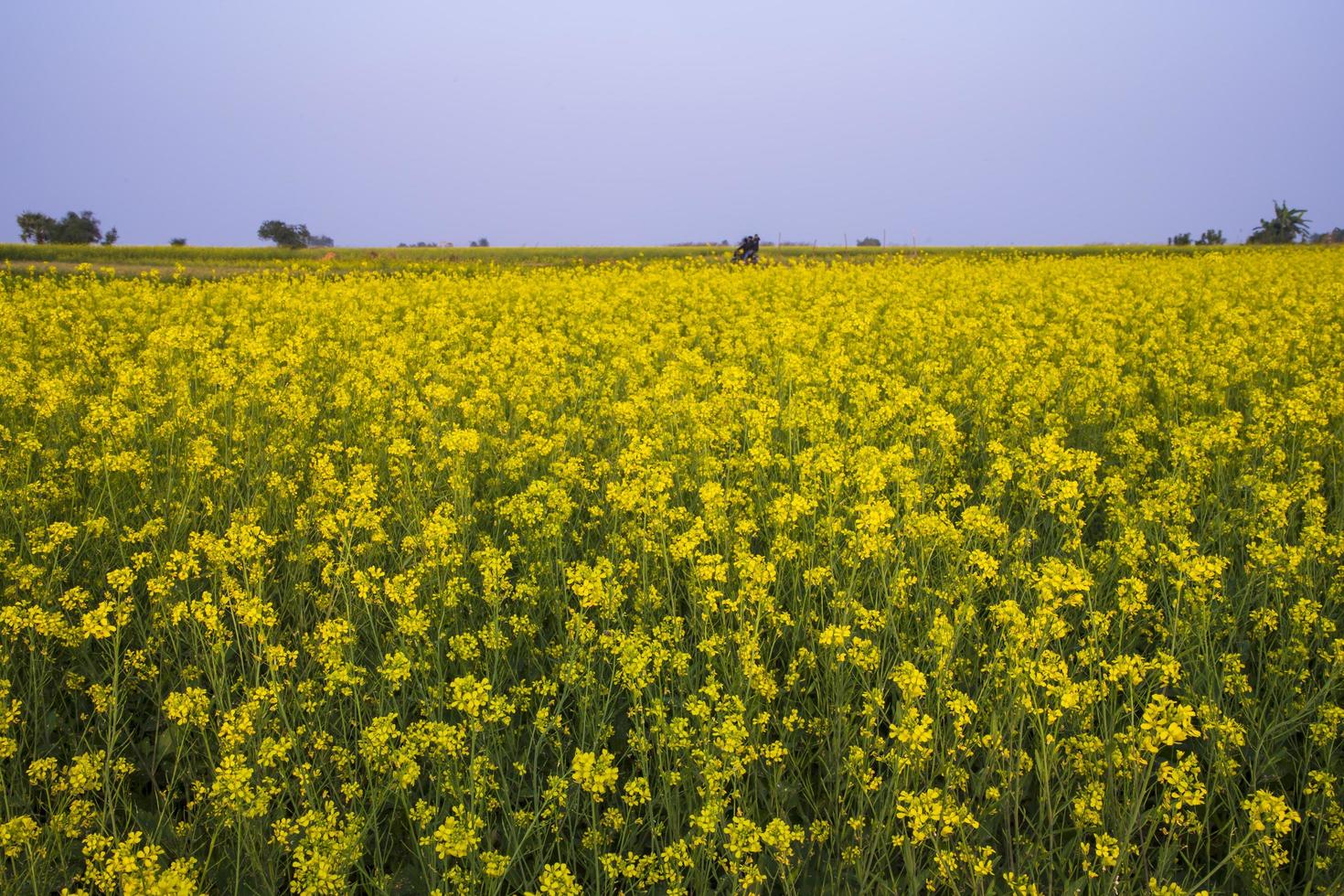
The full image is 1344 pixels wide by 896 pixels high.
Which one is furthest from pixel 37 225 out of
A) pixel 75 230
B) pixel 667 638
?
pixel 667 638

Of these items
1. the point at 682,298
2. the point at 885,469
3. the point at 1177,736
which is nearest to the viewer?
the point at 1177,736

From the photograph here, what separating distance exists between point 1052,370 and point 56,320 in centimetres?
958

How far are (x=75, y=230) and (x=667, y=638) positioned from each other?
5760 centimetres

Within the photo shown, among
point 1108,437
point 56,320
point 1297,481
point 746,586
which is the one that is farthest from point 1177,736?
point 56,320

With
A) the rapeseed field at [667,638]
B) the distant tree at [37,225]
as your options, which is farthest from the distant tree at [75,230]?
the rapeseed field at [667,638]

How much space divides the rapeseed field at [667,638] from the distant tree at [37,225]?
157 feet

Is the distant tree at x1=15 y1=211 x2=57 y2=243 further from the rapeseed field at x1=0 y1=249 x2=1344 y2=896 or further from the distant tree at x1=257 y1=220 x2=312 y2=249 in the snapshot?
the rapeseed field at x1=0 y1=249 x2=1344 y2=896

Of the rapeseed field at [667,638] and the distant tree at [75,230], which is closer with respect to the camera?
the rapeseed field at [667,638]

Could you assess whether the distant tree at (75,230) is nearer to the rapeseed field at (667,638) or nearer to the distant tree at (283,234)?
the distant tree at (283,234)

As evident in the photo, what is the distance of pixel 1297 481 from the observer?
4.79 metres

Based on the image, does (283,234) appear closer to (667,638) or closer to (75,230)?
(75,230)

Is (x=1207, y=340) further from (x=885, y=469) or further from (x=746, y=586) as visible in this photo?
(x=746, y=586)

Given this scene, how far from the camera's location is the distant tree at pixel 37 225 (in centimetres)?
4434

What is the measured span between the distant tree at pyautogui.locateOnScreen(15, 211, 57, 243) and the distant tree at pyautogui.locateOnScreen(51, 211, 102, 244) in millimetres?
345
